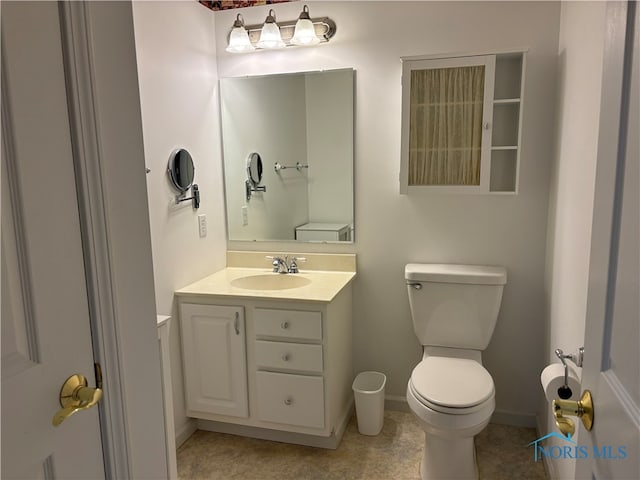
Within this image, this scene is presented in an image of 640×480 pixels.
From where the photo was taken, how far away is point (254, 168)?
2.71m

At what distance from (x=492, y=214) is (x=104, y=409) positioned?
6.71ft

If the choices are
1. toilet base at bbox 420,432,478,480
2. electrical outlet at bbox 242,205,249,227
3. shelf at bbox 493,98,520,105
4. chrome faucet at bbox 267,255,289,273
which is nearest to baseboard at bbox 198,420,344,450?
toilet base at bbox 420,432,478,480

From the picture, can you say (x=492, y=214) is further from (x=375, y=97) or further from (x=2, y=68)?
(x=2, y=68)

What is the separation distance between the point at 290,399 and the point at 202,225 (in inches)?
41.2

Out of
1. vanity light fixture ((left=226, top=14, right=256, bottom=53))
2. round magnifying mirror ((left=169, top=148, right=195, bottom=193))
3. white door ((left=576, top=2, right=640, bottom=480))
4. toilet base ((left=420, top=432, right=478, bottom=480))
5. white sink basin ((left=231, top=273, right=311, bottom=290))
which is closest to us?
white door ((left=576, top=2, right=640, bottom=480))

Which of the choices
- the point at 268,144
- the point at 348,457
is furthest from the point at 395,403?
the point at 268,144

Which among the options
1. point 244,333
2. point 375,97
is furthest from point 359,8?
point 244,333

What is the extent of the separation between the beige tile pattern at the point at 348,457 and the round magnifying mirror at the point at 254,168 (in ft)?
4.71

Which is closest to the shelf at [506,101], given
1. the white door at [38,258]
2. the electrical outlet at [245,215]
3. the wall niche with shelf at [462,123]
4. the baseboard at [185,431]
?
the wall niche with shelf at [462,123]

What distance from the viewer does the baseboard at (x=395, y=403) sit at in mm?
2678

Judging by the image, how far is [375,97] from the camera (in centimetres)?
247

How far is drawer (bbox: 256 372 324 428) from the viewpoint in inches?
87.4

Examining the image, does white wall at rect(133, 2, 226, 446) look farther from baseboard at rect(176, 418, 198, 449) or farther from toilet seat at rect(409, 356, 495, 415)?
toilet seat at rect(409, 356, 495, 415)

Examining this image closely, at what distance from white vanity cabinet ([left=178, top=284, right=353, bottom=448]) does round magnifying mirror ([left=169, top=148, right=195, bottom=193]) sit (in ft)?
1.80
